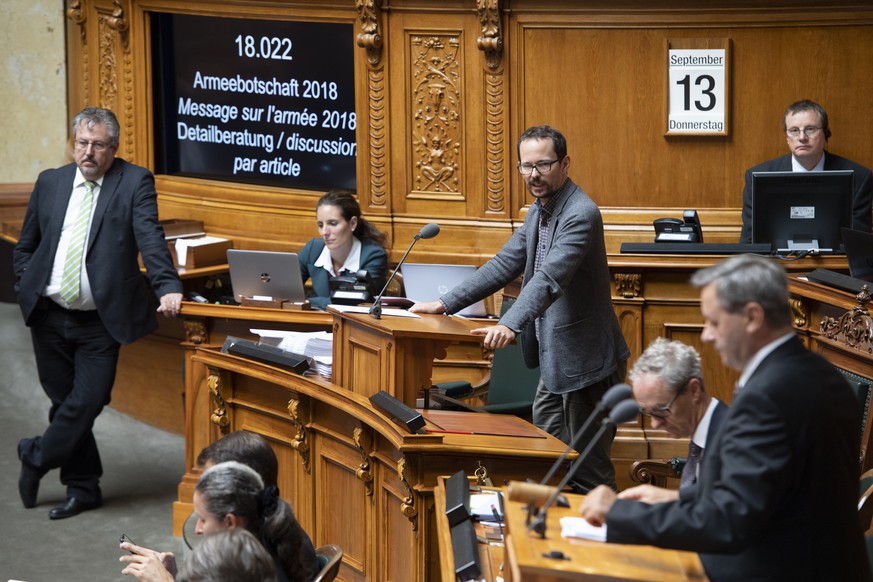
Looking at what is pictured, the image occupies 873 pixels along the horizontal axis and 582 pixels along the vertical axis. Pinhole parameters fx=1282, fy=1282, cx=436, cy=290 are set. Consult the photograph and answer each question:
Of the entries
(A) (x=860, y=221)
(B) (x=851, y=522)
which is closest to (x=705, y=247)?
(A) (x=860, y=221)

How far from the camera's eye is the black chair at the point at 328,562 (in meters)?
3.21

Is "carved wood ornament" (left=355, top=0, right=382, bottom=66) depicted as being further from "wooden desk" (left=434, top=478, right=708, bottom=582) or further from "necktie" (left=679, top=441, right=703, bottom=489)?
"wooden desk" (left=434, top=478, right=708, bottom=582)

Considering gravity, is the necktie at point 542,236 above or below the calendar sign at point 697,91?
below

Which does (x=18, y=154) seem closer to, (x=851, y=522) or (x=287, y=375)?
(x=287, y=375)

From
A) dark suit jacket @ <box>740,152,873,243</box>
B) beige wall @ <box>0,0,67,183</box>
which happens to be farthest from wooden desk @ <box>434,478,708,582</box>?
beige wall @ <box>0,0,67,183</box>

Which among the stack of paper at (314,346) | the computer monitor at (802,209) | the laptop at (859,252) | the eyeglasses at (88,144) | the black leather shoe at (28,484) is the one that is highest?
the eyeglasses at (88,144)

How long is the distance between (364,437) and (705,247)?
2121 millimetres

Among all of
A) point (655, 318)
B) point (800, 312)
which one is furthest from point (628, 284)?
point (800, 312)

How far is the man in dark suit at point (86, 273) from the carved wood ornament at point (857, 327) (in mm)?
2819

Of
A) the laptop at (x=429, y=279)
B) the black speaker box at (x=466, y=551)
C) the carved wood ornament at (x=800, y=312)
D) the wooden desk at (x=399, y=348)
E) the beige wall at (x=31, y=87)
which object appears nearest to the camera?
the black speaker box at (x=466, y=551)

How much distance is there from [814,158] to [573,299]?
2173 mm

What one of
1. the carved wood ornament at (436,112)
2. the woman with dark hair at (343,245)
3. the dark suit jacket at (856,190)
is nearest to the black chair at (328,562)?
the woman with dark hair at (343,245)

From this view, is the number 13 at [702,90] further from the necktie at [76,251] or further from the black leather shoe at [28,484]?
the black leather shoe at [28,484]

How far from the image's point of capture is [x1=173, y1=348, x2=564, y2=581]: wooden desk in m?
3.96
